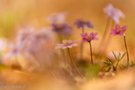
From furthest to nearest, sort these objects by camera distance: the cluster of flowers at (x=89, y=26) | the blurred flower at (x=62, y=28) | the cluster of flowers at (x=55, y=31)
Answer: the blurred flower at (x=62, y=28) → the cluster of flowers at (x=55, y=31) → the cluster of flowers at (x=89, y=26)

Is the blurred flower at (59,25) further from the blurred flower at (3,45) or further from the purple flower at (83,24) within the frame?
the blurred flower at (3,45)

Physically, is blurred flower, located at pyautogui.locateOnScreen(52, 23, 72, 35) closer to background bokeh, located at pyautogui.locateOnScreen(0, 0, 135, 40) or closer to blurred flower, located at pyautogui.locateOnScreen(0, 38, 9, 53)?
background bokeh, located at pyautogui.locateOnScreen(0, 0, 135, 40)

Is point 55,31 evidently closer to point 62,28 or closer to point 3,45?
point 62,28

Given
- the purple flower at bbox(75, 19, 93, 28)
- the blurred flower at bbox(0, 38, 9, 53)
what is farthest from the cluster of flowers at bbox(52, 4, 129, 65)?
the blurred flower at bbox(0, 38, 9, 53)

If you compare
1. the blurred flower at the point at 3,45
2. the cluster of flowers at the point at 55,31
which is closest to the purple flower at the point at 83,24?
the cluster of flowers at the point at 55,31

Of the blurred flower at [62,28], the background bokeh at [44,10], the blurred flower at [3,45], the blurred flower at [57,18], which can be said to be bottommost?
the blurred flower at [3,45]

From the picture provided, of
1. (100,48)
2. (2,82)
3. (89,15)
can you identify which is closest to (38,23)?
(89,15)

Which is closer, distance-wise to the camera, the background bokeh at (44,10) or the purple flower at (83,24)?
the purple flower at (83,24)

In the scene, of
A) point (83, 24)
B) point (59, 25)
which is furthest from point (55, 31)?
point (83, 24)
